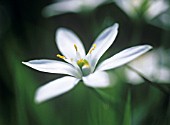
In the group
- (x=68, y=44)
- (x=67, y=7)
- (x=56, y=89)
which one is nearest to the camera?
Result: (x=56, y=89)

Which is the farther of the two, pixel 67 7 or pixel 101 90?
pixel 67 7

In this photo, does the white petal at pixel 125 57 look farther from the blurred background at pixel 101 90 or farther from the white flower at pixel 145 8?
the white flower at pixel 145 8

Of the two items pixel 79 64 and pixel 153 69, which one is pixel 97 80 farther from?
pixel 153 69

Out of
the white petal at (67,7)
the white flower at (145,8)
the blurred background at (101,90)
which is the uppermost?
the white petal at (67,7)

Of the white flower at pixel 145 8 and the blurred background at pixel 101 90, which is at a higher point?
the white flower at pixel 145 8

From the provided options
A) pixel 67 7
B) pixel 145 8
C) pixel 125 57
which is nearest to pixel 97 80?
pixel 125 57

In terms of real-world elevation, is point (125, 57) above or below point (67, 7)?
below

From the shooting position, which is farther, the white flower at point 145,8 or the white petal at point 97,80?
the white flower at point 145,8

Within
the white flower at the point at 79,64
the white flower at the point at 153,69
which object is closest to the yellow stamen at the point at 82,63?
the white flower at the point at 79,64
